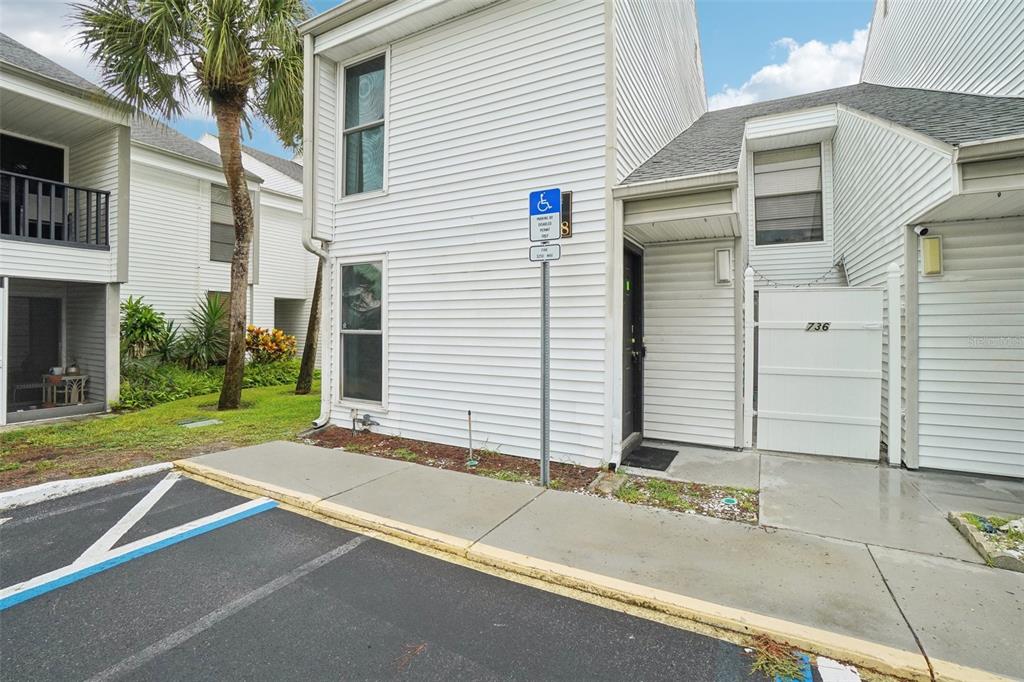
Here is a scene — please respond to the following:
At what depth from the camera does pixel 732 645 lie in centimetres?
240

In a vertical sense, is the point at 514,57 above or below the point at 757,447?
above

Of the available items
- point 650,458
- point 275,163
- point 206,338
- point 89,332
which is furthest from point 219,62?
point 275,163

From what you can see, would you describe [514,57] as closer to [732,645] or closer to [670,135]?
[670,135]

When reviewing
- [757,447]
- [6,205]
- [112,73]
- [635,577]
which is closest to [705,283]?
[757,447]

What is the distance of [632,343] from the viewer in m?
5.94

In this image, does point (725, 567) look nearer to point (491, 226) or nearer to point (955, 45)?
point (491, 226)

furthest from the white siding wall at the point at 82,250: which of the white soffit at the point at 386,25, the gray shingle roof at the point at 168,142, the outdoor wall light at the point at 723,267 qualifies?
the outdoor wall light at the point at 723,267

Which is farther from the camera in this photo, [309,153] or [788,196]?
[788,196]

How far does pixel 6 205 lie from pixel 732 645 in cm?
1270

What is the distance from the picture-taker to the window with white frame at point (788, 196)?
8.90 metres

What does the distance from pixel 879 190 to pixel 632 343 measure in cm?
364

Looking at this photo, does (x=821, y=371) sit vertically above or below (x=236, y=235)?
below

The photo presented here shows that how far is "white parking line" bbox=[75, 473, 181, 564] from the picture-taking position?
3.32 m

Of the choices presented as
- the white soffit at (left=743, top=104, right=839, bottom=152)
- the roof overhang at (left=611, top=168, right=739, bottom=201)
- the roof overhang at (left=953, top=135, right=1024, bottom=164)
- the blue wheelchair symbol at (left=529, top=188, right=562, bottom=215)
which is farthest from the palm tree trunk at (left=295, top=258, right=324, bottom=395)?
the roof overhang at (left=953, top=135, right=1024, bottom=164)
